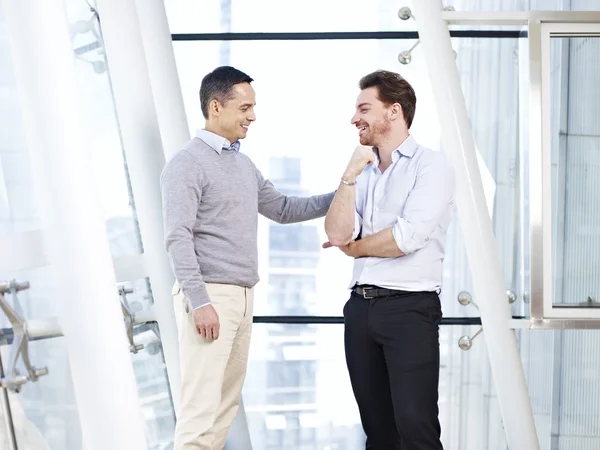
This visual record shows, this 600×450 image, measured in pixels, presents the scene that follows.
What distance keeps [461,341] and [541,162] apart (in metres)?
0.87

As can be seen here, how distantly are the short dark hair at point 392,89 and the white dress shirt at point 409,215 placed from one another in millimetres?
112

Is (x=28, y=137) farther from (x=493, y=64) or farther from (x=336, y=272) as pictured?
(x=493, y=64)

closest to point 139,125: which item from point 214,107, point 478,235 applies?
point 214,107

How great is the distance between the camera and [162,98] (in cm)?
352

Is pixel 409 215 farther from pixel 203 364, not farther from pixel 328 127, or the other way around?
pixel 328 127

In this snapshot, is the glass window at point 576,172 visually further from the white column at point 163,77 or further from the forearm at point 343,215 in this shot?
the white column at point 163,77

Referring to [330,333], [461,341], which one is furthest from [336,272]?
[461,341]

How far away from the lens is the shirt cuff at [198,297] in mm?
2596

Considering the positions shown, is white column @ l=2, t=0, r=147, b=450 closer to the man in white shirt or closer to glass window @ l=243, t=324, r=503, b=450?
the man in white shirt

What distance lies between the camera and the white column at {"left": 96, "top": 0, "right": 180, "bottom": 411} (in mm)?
3324

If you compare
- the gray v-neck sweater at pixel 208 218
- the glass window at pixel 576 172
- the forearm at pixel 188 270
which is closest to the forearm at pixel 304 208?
the gray v-neck sweater at pixel 208 218

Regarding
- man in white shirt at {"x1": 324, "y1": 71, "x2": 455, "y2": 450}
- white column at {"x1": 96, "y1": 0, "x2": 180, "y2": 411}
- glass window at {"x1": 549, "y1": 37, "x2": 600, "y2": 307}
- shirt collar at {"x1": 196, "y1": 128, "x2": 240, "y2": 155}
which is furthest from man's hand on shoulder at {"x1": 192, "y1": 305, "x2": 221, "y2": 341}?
glass window at {"x1": 549, "y1": 37, "x2": 600, "y2": 307}

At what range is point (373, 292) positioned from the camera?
102 inches

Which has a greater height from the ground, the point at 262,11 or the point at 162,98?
the point at 262,11
